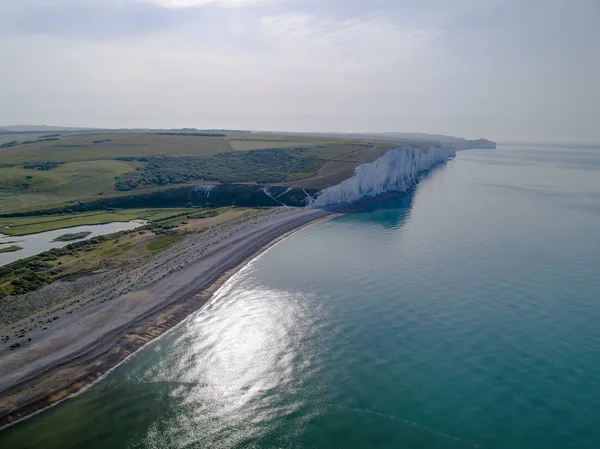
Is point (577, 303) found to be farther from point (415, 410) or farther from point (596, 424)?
point (415, 410)

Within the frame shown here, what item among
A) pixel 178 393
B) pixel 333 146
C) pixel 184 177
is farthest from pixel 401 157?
pixel 178 393

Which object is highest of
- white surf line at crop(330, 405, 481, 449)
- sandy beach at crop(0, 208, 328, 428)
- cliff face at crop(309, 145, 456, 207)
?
cliff face at crop(309, 145, 456, 207)

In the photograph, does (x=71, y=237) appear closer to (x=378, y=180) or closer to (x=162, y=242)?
(x=162, y=242)

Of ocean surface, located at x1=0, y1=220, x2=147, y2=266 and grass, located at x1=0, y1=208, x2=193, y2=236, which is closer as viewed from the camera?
ocean surface, located at x1=0, y1=220, x2=147, y2=266

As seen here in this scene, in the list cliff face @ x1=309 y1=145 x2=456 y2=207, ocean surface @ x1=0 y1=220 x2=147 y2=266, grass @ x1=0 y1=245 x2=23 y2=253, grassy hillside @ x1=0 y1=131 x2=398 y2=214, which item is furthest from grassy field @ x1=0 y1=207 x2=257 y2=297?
grassy hillside @ x1=0 y1=131 x2=398 y2=214

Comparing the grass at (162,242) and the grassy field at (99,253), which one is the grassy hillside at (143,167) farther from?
the grass at (162,242)

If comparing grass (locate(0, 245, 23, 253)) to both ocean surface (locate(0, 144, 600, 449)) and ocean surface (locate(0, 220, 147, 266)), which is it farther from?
ocean surface (locate(0, 144, 600, 449))

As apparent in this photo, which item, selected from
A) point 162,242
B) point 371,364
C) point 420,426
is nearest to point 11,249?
point 162,242
